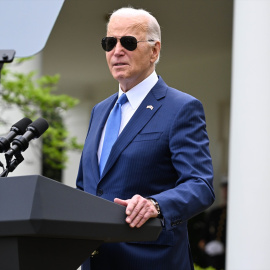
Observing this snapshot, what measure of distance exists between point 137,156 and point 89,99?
42.9 feet

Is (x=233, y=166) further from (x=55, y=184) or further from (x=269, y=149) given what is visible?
(x=55, y=184)

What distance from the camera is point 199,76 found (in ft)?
45.5

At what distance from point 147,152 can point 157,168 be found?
7cm

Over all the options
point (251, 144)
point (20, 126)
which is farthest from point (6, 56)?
point (251, 144)

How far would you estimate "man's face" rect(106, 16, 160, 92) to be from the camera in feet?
8.80

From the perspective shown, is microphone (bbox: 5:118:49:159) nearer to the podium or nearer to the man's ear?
the podium

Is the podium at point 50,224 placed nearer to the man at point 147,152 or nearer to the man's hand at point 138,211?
the man's hand at point 138,211

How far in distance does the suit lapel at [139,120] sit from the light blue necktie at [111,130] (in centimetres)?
8

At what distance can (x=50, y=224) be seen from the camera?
185 centimetres

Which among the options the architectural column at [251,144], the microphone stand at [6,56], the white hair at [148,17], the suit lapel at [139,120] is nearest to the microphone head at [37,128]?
the microphone stand at [6,56]

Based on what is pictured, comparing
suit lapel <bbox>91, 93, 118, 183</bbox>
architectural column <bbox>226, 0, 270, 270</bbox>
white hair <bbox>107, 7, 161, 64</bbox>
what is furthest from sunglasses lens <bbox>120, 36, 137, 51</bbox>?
architectural column <bbox>226, 0, 270, 270</bbox>

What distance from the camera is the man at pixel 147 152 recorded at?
2529mm

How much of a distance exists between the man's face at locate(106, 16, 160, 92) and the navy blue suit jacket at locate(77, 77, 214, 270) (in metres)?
0.14

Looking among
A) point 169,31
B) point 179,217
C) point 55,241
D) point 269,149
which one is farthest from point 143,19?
point 169,31
